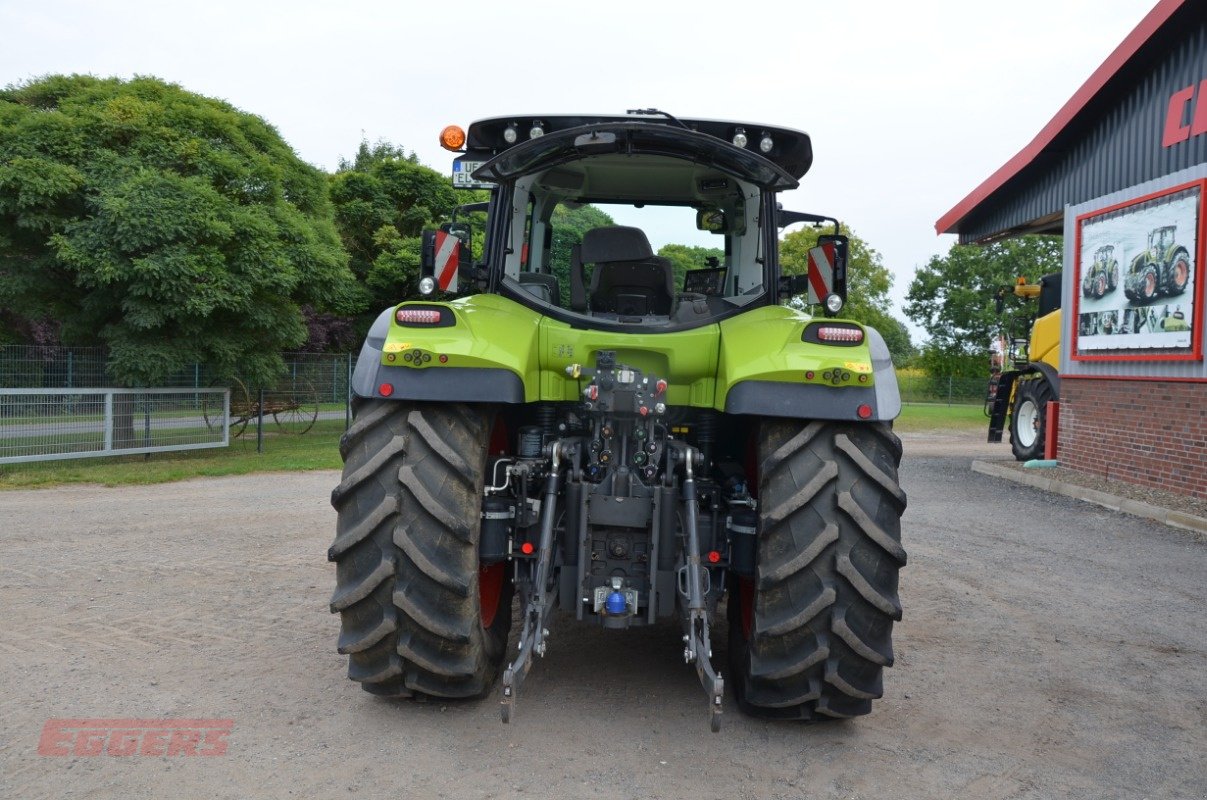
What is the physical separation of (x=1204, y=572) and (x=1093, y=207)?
6717mm

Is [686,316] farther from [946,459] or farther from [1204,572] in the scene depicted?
[946,459]

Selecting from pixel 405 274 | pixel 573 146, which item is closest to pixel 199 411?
pixel 405 274

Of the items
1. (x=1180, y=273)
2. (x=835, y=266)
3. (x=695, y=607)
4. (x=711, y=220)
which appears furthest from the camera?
(x=1180, y=273)

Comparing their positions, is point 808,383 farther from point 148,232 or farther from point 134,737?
point 148,232

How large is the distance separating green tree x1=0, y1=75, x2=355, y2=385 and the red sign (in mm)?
11937

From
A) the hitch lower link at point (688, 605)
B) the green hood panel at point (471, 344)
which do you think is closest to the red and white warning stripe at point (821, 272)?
the hitch lower link at point (688, 605)

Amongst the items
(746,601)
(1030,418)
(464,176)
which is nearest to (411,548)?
(746,601)

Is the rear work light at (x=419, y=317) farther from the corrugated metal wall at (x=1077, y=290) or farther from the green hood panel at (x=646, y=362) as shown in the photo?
the corrugated metal wall at (x=1077, y=290)

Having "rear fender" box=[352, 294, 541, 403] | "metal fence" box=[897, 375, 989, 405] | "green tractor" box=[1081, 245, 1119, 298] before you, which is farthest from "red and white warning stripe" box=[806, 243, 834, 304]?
"metal fence" box=[897, 375, 989, 405]

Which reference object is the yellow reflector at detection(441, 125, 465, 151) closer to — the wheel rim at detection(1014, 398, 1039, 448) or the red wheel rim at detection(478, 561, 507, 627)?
the red wheel rim at detection(478, 561, 507, 627)

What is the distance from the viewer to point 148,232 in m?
13.4

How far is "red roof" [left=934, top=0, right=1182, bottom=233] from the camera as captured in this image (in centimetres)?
1088

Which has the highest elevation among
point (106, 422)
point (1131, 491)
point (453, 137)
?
point (453, 137)

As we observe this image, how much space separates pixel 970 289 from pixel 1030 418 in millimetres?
49269
